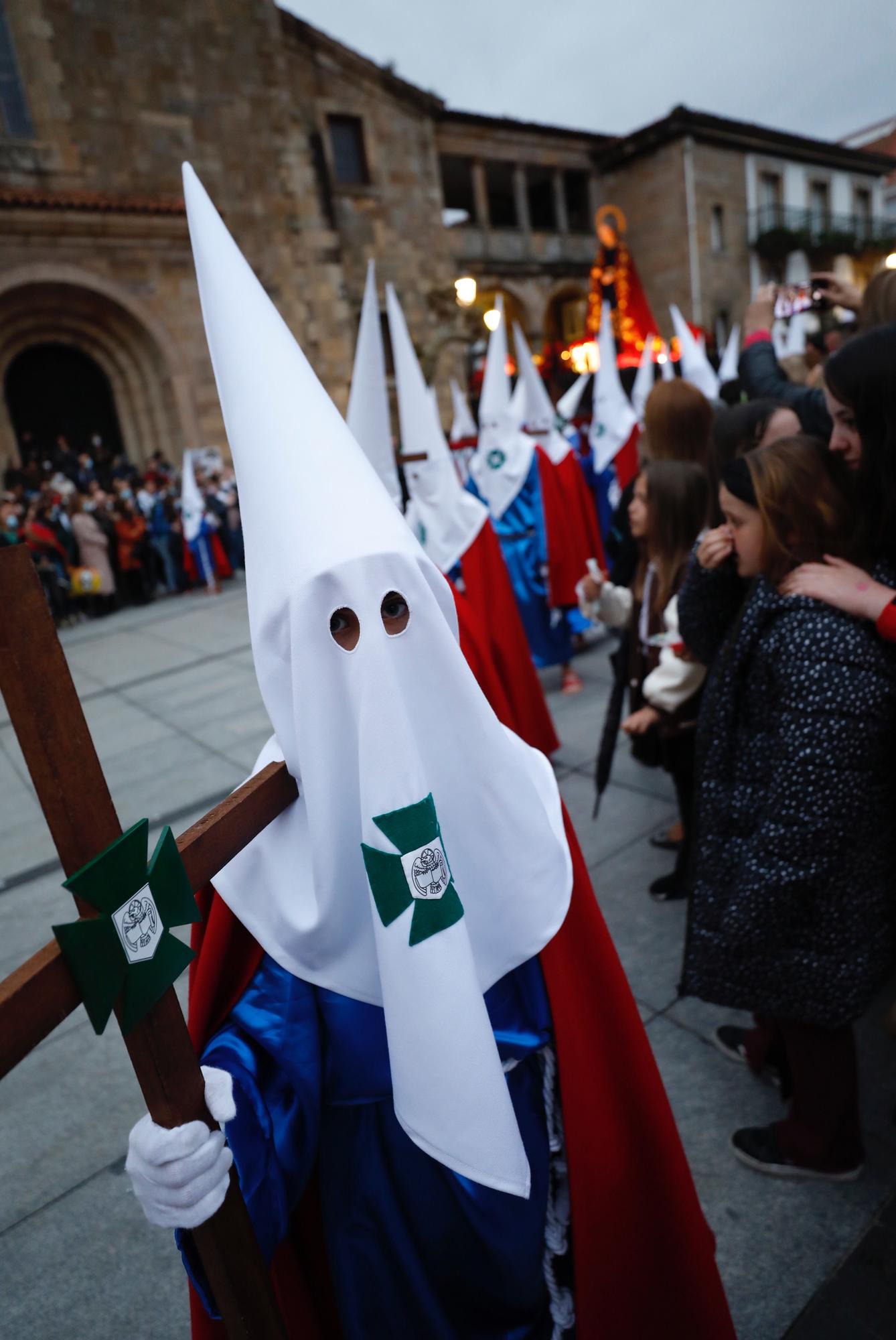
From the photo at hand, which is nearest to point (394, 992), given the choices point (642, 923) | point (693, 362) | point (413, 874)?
point (413, 874)

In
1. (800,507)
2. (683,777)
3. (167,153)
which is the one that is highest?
(167,153)

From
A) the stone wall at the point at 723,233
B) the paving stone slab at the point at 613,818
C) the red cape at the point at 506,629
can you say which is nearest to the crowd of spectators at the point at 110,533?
the red cape at the point at 506,629

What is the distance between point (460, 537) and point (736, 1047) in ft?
8.20

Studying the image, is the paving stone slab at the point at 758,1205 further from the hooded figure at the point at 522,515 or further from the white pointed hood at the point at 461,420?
the white pointed hood at the point at 461,420

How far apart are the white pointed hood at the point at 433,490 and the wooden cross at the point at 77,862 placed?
3.05m

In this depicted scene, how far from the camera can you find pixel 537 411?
584 centimetres

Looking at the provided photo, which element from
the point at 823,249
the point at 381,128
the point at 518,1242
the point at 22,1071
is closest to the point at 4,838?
the point at 22,1071

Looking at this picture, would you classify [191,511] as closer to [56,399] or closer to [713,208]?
[56,399]

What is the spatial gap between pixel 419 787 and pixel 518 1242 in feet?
2.49

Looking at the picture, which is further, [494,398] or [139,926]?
[494,398]

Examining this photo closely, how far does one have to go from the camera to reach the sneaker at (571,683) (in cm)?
526

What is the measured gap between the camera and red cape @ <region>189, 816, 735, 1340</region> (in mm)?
1153

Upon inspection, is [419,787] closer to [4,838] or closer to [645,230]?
[4,838]

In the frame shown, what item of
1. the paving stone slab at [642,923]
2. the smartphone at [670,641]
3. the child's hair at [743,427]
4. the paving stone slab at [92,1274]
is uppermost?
the child's hair at [743,427]
